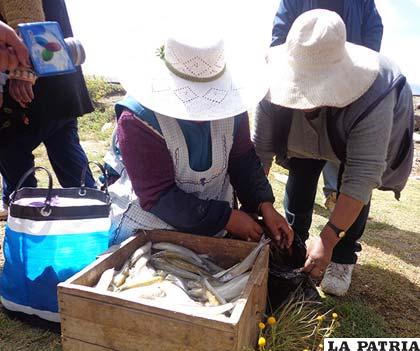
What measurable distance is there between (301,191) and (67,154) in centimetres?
158

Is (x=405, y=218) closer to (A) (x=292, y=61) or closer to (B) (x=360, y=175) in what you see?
(B) (x=360, y=175)

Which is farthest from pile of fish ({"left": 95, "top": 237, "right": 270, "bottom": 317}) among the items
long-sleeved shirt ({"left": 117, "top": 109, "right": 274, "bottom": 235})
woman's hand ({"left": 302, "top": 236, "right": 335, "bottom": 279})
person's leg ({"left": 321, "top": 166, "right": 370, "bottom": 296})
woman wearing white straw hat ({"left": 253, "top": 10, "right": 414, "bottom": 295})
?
person's leg ({"left": 321, "top": 166, "right": 370, "bottom": 296})

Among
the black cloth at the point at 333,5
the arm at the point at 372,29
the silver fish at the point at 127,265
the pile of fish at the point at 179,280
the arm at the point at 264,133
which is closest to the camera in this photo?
the pile of fish at the point at 179,280

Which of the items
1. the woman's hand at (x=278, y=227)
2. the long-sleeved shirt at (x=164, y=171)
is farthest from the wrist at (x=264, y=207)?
the long-sleeved shirt at (x=164, y=171)

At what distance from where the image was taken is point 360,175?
6.70 ft

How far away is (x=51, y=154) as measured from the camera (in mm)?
2998

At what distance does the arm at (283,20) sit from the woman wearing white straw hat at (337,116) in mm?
842

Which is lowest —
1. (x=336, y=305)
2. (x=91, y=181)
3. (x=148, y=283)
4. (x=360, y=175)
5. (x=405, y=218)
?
(x=405, y=218)

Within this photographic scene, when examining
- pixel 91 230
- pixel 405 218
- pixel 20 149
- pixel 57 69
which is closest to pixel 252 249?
pixel 91 230

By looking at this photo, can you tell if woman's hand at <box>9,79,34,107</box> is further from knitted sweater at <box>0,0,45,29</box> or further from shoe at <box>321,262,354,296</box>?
shoe at <box>321,262,354,296</box>

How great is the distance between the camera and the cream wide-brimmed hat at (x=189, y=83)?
1.83m

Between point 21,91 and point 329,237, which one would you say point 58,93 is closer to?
point 21,91

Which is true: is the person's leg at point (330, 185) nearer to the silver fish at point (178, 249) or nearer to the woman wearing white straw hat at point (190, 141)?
the woman wearing white straw hat at point (190, 141)

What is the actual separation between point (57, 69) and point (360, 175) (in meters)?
1.48
